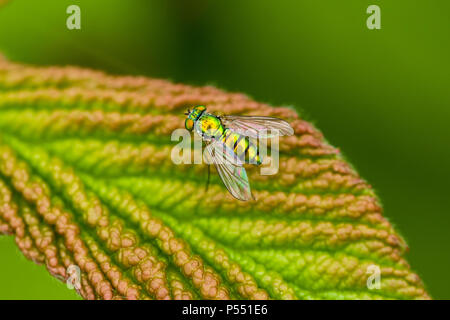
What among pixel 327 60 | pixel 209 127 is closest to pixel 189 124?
pixel 209 127

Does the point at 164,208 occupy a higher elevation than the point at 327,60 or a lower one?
lower

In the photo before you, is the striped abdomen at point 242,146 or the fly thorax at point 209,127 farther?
the fly thorax at point 209,127

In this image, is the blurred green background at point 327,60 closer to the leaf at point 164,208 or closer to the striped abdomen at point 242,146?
the striped abdomen at point 242,146

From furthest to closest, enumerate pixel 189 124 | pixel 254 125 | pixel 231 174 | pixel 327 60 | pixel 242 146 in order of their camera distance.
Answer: pixel 327 60
pixel 254 125
pixel 242 146
pixel 189 124
pixel 231 174

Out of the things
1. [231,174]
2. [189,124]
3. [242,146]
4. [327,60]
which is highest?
[327,60]

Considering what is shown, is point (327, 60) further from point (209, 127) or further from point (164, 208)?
point (164, 208)

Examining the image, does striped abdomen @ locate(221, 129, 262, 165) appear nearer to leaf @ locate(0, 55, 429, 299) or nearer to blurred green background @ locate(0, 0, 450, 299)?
leaf @ locate(0, 55, 429, 299)

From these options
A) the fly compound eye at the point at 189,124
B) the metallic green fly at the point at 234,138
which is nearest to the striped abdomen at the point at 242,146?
the metallic green fly at the point at 234,138
